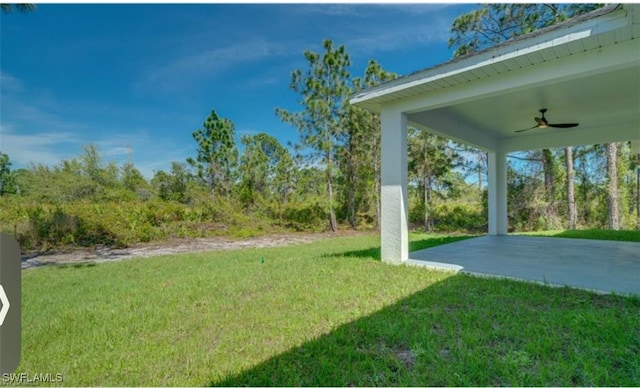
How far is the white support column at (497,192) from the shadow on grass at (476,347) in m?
6.32

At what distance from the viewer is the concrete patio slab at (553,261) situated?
3863 mm

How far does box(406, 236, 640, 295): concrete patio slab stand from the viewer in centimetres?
386

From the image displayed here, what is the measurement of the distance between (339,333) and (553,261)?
461 centimetres

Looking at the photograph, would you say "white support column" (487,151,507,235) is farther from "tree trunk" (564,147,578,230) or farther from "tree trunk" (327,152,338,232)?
"tree trunk" (327,152,338,232)

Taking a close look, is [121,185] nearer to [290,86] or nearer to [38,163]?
[38,163]

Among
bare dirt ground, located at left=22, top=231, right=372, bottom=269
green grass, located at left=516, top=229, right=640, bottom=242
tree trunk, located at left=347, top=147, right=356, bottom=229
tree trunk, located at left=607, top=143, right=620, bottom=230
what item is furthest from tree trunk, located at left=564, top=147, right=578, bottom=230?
bare dirt ground, located at left=22, top=231, right=372, bottom=269

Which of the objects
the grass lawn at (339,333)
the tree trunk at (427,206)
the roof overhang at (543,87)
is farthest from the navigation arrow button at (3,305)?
the tree trunk at (427,206)

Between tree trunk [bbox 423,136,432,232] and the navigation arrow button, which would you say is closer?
the navigation arrow button

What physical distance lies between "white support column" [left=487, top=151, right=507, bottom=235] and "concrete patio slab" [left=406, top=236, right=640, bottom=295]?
74.9 inches

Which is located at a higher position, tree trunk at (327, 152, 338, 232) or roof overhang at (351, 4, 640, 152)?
roof overhang at (351, 4, 640, 152)

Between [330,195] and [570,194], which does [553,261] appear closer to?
[570,194]

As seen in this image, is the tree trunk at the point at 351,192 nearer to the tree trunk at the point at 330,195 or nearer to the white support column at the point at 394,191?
the tree trunk at the point at 330,195

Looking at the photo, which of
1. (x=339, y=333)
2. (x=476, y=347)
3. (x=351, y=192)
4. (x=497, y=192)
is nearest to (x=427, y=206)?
(x=351, y=192)

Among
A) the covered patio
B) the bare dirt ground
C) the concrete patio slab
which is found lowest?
the bare dirt ground
